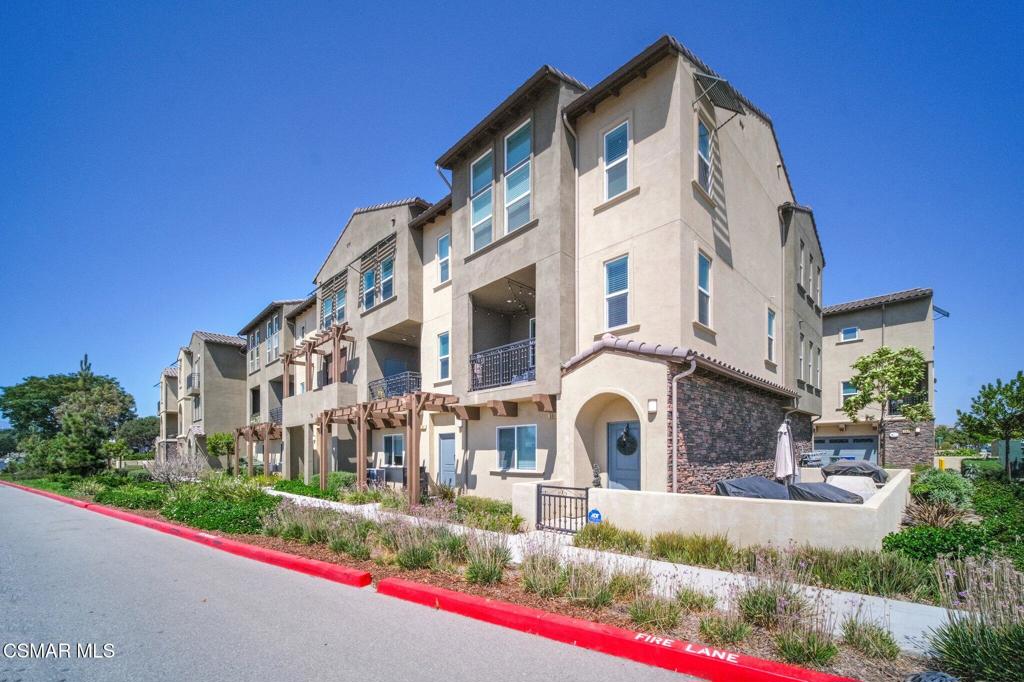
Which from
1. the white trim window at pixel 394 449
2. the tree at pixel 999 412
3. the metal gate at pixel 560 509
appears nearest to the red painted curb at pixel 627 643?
the metal gate at pixel 560 509

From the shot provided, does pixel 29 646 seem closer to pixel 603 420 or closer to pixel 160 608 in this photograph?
pixel 160 608

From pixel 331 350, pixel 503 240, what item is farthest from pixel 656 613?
pixel 331 350

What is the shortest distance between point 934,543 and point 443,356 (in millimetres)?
13673

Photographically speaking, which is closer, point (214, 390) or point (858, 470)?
point (858, 470)

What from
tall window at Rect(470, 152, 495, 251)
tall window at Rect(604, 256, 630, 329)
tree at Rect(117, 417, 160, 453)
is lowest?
tree at Rect(117, 417, 160, 453)

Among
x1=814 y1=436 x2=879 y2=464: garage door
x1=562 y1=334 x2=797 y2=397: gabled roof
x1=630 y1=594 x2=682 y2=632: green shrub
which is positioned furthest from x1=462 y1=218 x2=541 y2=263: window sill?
x1=814 y1=436 x2=879 y2=464: garage door

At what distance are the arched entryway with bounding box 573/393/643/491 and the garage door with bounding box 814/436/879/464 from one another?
19.4 m

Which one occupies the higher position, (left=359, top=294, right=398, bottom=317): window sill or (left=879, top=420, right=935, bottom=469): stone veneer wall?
(left=359, top=294, right=398, bottom=317): window sill

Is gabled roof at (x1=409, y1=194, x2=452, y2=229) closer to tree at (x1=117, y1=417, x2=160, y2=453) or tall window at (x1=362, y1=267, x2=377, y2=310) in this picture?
tall window at (x1=362, y1=267, x2=377, y2=310)

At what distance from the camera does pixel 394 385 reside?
20.3m

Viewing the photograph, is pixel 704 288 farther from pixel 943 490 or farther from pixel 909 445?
pixel 909 445

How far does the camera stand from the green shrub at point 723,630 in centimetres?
499

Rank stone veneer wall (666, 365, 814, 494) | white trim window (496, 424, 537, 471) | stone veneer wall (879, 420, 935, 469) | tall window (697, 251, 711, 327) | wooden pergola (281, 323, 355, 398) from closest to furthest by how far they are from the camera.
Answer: stone veneer wall (666, 365, 814, 494)
tall window (697, 251, 711, 327)
white trim window (496, 424, 537, 471)
wooden pergola (281, 323, 355, 398)
stone veneer wall (879, 420, 935, 469)

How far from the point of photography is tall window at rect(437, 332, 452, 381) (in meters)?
17.8
